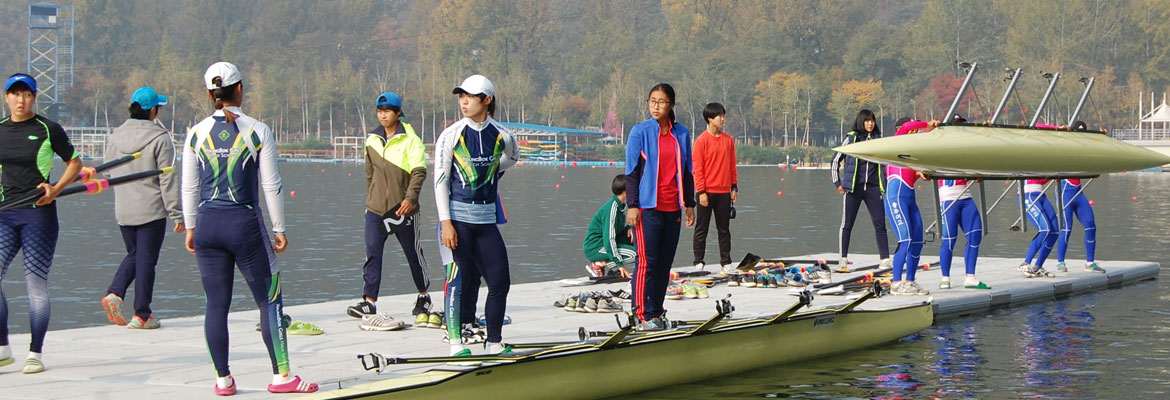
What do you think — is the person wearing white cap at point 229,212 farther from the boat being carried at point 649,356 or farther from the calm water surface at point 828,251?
the calm water surface at point 828,251

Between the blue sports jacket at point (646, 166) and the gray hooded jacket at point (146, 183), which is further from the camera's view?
the gray hooded jacket at point (146, 183)

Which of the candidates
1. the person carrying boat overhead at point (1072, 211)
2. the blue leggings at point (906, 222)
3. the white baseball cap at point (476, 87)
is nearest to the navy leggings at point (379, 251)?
the white baseball cap at point (476, 87)

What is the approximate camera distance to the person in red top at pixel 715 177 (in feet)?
57.0

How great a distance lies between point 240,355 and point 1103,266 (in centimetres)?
1317

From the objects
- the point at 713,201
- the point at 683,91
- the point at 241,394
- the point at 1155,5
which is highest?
the point at 1155,5

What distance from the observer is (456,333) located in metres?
11.0

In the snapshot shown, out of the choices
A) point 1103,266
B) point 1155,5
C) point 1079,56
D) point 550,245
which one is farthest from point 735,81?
point 1103,266

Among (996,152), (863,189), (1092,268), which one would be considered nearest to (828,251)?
(1092,268)

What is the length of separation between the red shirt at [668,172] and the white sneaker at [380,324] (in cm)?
267

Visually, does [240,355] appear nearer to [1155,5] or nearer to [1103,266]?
[1103,266]

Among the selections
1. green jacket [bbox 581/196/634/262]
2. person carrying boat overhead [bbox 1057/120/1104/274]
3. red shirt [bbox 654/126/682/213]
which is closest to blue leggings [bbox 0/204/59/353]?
red shirt [bbox 654/126/682/213]

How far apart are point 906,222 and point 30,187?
30.5 feet

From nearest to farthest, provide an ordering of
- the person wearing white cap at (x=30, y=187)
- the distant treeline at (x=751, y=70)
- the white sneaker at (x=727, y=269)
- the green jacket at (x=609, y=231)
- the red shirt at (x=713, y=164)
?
1. the person wearing white cap at (x=30, y=187)
2. the green jacket at (x=609, y=231)
3. the red shirt at (x=713, y=164)
4. the white sneaker at (x=727, y=269)
5. the distant treeline at (x=751, y=70)

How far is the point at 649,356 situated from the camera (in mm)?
11070
